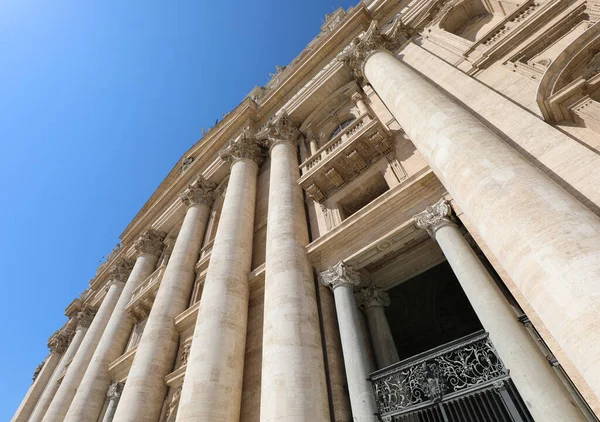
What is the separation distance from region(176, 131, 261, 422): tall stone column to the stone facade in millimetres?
45

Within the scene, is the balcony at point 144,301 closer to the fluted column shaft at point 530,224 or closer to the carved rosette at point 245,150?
the carved rosette at point 245,150

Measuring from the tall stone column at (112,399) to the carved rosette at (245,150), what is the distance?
9.83 m

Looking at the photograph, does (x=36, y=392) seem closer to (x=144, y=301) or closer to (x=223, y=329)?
(x=144, y=301)

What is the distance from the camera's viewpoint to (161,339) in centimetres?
1048

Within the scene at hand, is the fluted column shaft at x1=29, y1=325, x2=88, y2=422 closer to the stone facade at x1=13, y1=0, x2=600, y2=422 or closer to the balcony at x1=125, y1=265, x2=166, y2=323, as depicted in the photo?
the stone facade at x1=13, y1=0, x2=600, y2=422

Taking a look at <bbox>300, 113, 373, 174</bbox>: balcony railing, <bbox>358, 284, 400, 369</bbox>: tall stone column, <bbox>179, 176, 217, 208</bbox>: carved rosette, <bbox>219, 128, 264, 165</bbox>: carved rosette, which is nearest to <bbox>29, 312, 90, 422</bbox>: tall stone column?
<bbox>179, 176, 217, 208</bbox>: carved rosette

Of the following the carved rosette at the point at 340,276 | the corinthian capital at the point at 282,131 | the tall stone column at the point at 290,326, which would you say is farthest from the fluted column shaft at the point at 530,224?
the corinthian capital at the point at 282,131

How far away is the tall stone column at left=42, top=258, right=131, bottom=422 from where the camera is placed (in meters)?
14.2

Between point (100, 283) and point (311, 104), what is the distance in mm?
22095

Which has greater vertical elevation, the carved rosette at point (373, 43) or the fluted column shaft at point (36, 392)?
the carved rosette at point (373, 43)

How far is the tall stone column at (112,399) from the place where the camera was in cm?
1156

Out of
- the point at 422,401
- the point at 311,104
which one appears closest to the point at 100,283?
the point at 311,104

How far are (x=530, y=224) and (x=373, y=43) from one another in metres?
9.79

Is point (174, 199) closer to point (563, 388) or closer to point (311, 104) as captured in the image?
point (311, 104)
